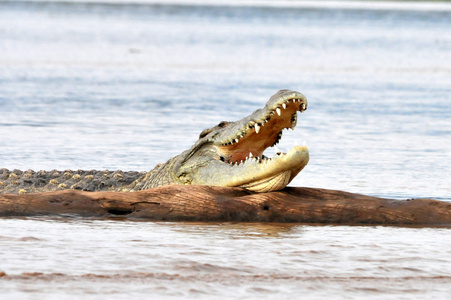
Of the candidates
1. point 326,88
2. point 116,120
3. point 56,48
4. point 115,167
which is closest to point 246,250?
point 115,167

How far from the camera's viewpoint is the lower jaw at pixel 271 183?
842 centimetres

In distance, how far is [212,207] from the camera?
8.21 m

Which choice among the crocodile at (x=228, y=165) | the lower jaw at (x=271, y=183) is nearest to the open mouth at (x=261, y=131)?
the crocodile at (x=228, y=165)

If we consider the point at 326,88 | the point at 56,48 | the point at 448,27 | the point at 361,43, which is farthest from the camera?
the point at 448,27

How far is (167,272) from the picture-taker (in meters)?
6.52

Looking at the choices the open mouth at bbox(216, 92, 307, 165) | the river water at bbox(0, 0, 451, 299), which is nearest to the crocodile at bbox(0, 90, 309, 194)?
the open mouth at bbox(216, 92, 307, 165)

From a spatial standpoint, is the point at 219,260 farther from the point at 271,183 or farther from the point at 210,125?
the point at 210,125

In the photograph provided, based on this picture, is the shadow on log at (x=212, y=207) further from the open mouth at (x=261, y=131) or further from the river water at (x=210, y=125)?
the open mouth at (x=261, y=131)

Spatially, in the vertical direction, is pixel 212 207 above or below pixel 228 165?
below

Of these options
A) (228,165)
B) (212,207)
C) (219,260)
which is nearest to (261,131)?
(228,165)

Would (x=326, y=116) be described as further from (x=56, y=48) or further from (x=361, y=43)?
(x=361, y=43)

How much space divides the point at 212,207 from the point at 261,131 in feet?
3.33

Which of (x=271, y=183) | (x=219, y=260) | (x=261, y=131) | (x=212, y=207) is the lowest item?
(x=219, y=260)

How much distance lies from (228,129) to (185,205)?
1.09 metres
